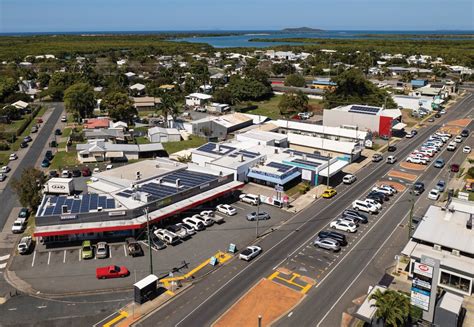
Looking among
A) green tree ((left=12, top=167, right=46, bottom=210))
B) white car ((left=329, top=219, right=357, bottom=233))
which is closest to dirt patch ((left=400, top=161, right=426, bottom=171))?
white car ((left=329, top=219, right=357, bottom=233))

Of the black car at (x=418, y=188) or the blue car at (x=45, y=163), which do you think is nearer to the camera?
the black car at (x=418, y=188)

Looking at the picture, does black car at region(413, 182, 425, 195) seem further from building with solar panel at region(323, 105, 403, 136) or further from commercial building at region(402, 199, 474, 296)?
building with solar panel at region(323, 105, 403, 136)

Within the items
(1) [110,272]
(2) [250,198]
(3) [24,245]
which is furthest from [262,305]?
(3) [24,245]

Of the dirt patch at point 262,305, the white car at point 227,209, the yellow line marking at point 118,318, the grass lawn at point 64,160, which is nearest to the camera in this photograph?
the yellow line marking at point 118,318

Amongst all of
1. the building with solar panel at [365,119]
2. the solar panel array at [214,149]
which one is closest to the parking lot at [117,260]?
the solar panel array at [214,149]

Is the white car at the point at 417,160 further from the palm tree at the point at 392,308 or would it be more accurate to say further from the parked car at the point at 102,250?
the parked car at the point at 102,250

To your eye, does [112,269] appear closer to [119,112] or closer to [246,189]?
[246,189]
